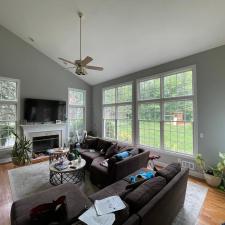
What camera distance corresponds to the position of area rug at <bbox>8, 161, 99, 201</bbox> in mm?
3035

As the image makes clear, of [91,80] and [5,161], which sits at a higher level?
[91,80]

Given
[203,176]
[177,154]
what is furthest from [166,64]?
[203,176]

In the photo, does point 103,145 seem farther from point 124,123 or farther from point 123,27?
point 123,27

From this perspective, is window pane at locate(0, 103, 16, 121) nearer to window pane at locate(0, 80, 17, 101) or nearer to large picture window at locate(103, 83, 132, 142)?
window pane at locate(0, 80, 17, 101)

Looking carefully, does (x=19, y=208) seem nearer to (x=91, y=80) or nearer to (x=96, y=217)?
(x=96, y=217)

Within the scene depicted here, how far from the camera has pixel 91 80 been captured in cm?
700

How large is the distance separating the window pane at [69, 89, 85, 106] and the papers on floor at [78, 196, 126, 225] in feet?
18.8

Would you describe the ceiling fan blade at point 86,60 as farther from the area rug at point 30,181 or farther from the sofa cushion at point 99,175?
the area rug at point 30,181

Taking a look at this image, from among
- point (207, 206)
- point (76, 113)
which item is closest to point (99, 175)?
point (207, 206)

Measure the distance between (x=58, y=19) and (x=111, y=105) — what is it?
148 inches

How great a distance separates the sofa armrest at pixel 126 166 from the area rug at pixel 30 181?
0.66 m

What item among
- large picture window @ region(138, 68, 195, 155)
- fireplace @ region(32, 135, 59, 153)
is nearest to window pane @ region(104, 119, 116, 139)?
large picture window @ region(138, 68, 195, 155)

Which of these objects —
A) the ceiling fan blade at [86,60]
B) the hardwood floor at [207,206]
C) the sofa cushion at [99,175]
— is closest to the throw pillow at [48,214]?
the hardwood floor at [207,206]

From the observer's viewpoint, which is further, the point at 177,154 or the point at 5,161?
the point at 5,161
